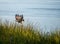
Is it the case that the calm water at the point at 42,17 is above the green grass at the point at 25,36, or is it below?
above

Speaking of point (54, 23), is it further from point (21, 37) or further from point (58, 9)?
point (21, 37)

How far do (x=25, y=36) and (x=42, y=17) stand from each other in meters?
0.23

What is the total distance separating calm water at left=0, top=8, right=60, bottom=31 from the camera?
2.62 m

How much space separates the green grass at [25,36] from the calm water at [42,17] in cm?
6

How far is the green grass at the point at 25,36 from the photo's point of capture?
261 centimetres

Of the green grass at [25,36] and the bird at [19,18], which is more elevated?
the bird at [19,18]

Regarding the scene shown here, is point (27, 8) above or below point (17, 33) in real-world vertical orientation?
above

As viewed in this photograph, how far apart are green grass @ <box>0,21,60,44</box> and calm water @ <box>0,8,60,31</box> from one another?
58mm

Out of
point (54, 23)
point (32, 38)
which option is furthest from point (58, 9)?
point (32, 38)

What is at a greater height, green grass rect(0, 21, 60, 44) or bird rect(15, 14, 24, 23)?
bird rect(15, 14, 24, 23)

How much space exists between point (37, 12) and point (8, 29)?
311mm

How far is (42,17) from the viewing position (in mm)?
2643

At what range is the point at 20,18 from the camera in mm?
2641

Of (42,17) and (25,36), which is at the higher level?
(42,17)
